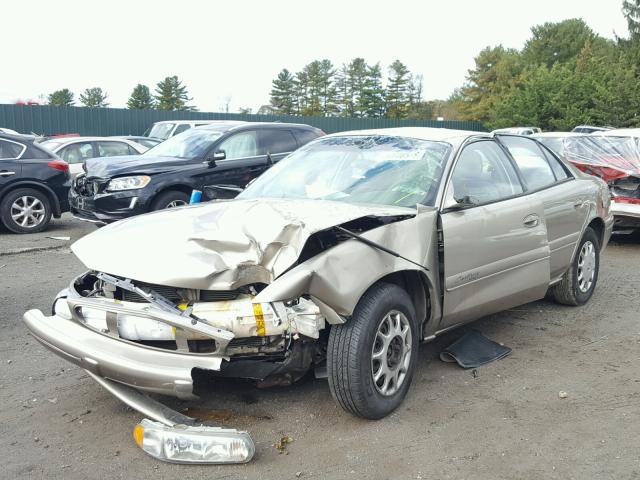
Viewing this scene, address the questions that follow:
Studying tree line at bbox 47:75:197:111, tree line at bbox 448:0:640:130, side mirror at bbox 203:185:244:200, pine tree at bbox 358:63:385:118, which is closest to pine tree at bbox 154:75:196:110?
tree line at bbox 47:75:197:111

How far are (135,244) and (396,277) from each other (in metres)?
1.45

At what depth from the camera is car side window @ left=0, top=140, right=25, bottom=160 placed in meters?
9.84

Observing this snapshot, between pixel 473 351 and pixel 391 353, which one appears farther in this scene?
pixel 473 351

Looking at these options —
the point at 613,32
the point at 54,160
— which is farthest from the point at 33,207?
the point at 613,32

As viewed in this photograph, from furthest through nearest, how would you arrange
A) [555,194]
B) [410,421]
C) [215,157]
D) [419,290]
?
[215,157] → [555,194] → [419,290] → [410,421]

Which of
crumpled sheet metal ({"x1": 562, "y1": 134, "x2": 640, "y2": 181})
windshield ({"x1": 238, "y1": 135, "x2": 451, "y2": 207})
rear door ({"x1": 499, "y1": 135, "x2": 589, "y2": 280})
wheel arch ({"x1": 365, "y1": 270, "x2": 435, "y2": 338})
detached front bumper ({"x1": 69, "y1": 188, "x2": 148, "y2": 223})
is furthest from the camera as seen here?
crumpled sheet metal ({"x1": 562, "y1": 134, "x2": 640, "y2": 181})

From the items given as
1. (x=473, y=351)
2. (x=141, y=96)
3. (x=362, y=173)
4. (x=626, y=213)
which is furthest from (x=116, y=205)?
(x=141, y=96)

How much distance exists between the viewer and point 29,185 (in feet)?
32.5

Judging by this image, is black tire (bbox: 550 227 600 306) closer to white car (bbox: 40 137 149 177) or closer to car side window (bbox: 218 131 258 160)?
car side window (bbox: 218 131 258 160)

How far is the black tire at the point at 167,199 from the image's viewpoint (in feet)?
28.2

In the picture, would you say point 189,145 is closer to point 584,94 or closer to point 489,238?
point 489,238

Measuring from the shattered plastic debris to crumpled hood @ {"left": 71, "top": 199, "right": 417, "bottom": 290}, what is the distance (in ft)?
2.73

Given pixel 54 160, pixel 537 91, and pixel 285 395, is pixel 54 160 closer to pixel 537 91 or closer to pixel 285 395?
pixel 285 395

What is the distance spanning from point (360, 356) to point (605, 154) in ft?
24.0
